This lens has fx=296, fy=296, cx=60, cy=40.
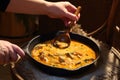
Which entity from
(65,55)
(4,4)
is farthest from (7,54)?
(4,4)

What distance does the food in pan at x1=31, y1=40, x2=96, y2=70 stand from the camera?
1226 millimetres

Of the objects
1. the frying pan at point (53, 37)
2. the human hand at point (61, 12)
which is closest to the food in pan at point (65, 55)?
the frying pan at point (53, 37)

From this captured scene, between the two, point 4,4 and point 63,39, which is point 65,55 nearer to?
point 63,39

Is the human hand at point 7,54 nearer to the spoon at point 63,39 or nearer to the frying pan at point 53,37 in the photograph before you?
the frying pan at point 53,37

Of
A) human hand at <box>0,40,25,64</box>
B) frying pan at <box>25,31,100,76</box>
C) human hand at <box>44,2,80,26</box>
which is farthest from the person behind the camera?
human hand at <box>44,2,80,26</box>

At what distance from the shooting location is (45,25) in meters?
2.68

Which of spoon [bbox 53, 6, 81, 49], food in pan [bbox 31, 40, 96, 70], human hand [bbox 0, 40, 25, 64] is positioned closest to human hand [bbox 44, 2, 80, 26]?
spoon [bbox 53, 6, 81, 49]

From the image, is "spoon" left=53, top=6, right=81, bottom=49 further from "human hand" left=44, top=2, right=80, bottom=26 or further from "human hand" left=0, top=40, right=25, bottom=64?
"human hand" left=0, top=40, right=25, bottom=64

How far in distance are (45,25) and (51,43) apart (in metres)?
1.31

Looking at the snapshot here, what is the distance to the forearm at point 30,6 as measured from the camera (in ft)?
4.51

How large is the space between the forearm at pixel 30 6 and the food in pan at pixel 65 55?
156 millimetres

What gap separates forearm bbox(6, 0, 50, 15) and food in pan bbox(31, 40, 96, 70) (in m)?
0.16

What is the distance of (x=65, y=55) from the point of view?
1287 millimetres

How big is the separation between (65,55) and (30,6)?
0.30 metres
